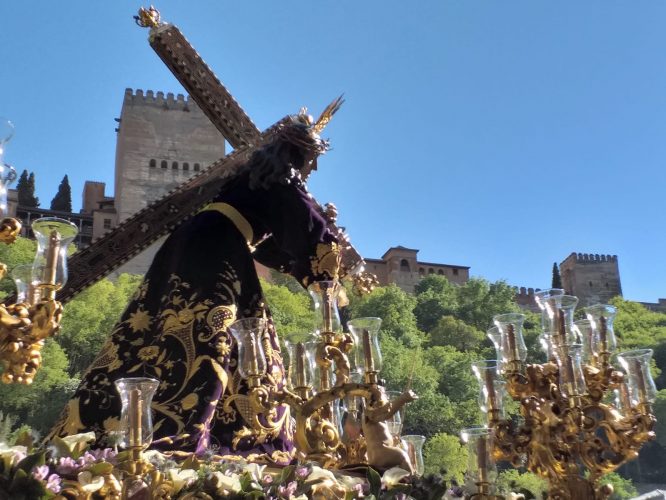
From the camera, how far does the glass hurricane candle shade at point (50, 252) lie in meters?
3.35

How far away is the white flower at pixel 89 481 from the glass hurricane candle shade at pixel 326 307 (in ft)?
5.40

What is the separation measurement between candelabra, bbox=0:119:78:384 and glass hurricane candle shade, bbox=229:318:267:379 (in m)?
1.04

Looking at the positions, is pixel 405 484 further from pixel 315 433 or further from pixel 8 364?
pixel 8 364

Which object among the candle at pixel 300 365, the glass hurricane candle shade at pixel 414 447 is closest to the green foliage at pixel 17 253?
the glass hurricane candle shade at pixel 414 447

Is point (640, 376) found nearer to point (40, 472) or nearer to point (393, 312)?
point (40, 472)

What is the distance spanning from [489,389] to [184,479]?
88.4 inches

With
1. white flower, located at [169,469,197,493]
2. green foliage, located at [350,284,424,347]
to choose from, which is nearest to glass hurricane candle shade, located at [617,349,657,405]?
white flower, located at [169,469,197,493]

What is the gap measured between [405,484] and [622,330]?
242 ft

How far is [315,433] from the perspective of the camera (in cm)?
413

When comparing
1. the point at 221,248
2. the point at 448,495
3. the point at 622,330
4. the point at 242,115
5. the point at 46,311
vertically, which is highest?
the point at 622,330

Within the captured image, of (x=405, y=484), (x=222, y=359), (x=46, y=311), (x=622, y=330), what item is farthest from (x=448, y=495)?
(x=622, y=330)

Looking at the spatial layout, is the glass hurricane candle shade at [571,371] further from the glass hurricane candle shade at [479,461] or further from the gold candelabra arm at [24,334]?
the gold candelabra arm at [24,334]

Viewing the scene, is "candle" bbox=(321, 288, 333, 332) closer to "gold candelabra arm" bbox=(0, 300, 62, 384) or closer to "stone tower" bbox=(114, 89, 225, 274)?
"gold candelabra arm" bbox=(0, 300, 62, 384)

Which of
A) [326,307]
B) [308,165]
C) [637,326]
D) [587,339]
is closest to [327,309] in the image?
[326,307]
